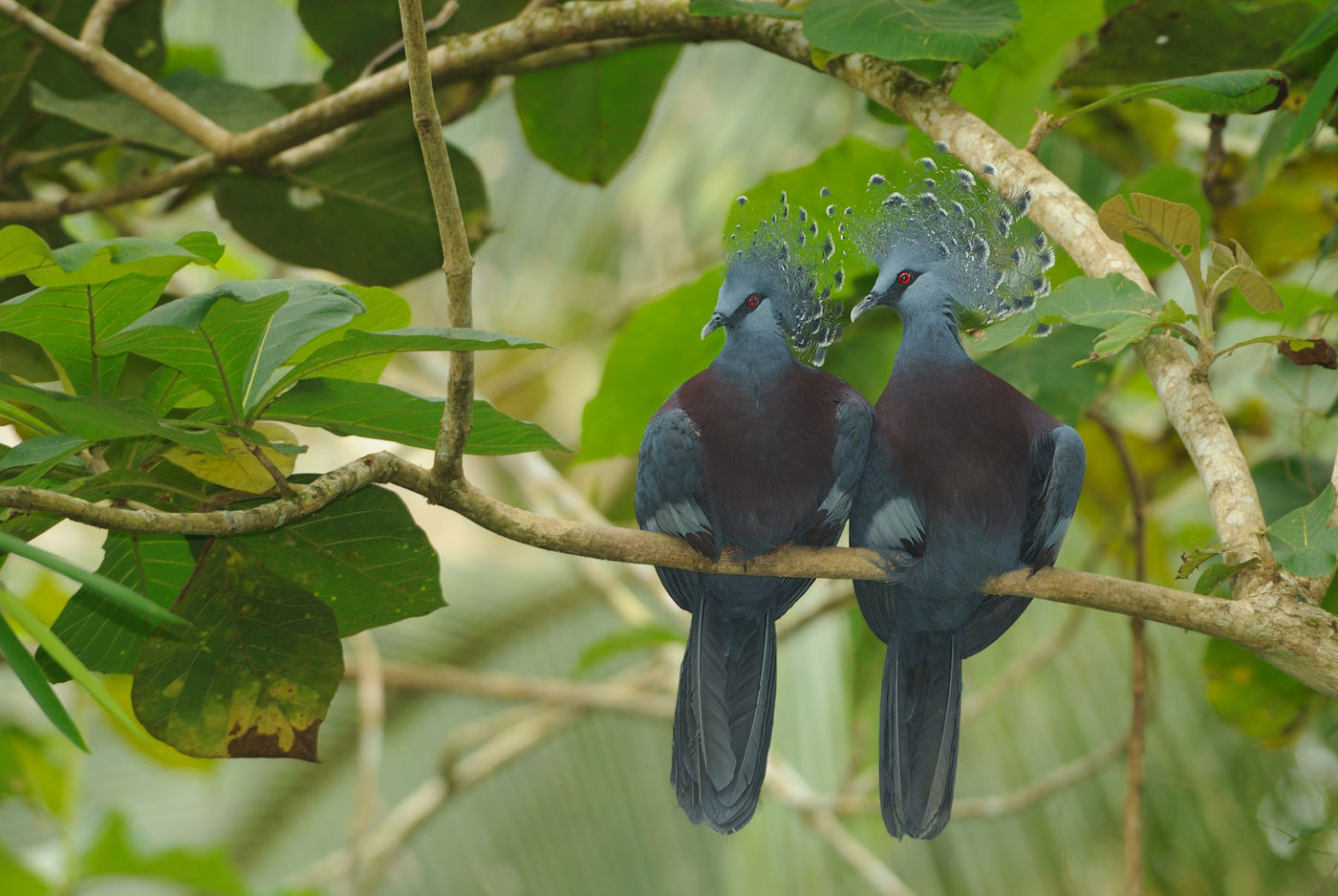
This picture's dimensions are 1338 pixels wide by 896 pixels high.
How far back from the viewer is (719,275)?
1368 mm

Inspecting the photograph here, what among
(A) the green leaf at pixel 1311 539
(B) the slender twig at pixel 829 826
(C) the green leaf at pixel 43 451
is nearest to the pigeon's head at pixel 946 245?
(A) the green leaf at pixel 1311 539

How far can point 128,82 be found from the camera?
1.86 m

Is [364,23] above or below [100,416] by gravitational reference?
above

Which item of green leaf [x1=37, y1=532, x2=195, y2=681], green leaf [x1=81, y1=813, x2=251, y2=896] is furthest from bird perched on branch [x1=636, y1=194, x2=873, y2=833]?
green leaf [x1=81, y1=813, x2=251, y2=896]

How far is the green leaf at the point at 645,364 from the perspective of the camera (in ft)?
4.69

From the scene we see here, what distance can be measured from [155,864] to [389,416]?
223 centimetres

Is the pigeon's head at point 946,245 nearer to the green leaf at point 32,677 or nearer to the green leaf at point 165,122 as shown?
the green leaf at point 32,677

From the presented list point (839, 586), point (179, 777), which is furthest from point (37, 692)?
point (179, 777)

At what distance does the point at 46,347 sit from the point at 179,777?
4759 mm

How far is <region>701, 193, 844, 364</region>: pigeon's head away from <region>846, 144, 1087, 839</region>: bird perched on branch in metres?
0.07

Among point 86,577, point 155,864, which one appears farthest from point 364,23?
point 155,864

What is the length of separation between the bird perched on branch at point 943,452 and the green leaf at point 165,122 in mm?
1388

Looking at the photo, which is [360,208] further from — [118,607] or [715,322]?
[715,322]

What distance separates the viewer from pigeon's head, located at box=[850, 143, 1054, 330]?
1.17m
